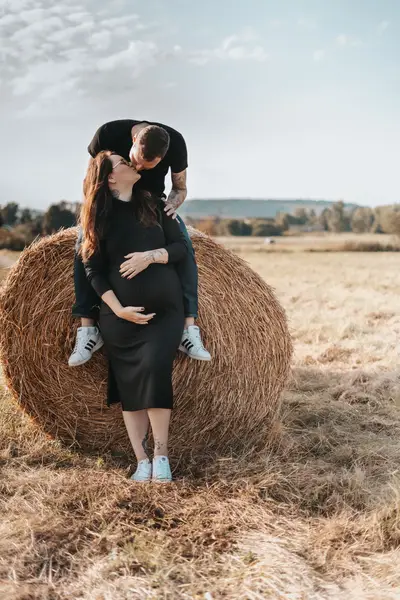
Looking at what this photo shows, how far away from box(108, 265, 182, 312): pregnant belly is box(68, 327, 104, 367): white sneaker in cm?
36

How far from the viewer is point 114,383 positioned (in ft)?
14.5

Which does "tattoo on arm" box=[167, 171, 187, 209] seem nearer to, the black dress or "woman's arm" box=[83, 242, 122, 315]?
the black dress

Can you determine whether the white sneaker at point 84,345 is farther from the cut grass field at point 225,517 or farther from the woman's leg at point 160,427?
the cut grass field at point 225,517

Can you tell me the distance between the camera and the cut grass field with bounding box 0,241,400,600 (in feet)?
9.87

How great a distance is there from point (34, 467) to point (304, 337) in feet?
14.4

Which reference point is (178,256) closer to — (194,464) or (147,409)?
(147,409)

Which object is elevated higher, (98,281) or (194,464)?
(98,281)

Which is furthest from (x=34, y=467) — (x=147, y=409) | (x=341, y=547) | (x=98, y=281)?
(x=341, y=547)

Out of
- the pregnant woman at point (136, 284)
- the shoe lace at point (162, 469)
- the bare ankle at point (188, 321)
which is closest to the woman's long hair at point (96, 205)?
the pregnant woman at point (136, 284)

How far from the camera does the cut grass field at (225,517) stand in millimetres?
3010

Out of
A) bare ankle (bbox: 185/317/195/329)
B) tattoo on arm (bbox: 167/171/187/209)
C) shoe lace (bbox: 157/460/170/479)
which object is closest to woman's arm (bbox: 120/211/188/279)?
tattoo on arm (bbox: 167/171/187/209)

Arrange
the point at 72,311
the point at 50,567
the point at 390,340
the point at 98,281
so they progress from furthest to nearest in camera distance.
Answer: the point at 390,340, the point at 72,311, the point at 98,281, the point at 50,567

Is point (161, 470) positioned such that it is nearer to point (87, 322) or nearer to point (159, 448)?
point (159, 448)

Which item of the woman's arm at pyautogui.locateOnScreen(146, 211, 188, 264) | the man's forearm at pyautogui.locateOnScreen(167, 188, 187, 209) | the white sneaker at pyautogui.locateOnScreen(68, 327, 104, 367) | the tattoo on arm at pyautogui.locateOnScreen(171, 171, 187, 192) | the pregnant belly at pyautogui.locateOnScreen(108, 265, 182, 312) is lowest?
the white sneaker at pyautogui.locateOnScreen(68, 327, 104, 367)
